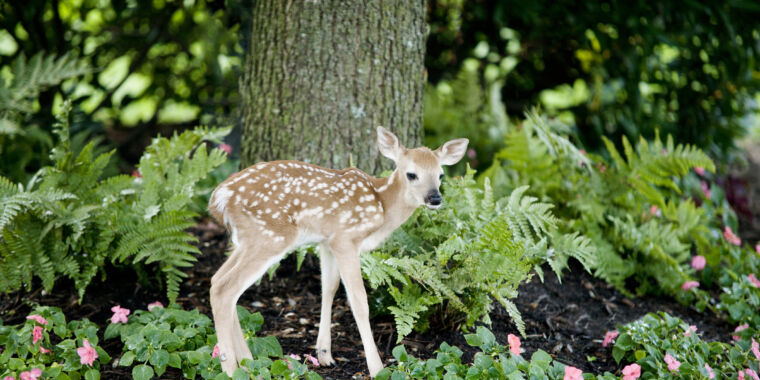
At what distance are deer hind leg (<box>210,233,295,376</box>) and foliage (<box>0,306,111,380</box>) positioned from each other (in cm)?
57

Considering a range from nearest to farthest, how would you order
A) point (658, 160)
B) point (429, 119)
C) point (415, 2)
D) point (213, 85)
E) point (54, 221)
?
point (54, 221)
point (415, 2)
point (658, 160)
point (429, 119)
point (213, 85)

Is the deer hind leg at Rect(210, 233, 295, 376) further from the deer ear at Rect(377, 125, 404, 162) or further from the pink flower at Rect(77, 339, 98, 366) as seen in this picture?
the deer ear at Rect(377, 125, 404, 162)

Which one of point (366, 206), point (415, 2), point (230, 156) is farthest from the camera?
point (230, 156)

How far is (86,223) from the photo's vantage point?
3.66m

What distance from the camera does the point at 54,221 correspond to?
11.6 feet

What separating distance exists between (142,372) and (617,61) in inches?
218

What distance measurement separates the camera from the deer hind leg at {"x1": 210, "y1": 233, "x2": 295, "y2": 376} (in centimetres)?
295

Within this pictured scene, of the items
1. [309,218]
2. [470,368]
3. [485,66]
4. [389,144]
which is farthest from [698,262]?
[485,66]

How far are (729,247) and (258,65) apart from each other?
3.63 m

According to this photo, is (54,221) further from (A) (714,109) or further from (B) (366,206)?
(A) (714,109)

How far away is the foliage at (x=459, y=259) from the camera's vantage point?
3285mm

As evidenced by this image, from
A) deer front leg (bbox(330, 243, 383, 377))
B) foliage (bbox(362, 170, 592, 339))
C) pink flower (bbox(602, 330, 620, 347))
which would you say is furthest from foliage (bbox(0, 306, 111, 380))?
pink flower (bbox(602, 330, 620, 347))

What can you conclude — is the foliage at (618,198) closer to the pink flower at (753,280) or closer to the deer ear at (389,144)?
the pink flower at (753,280)

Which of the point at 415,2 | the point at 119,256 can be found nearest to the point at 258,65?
the point at 415,2
